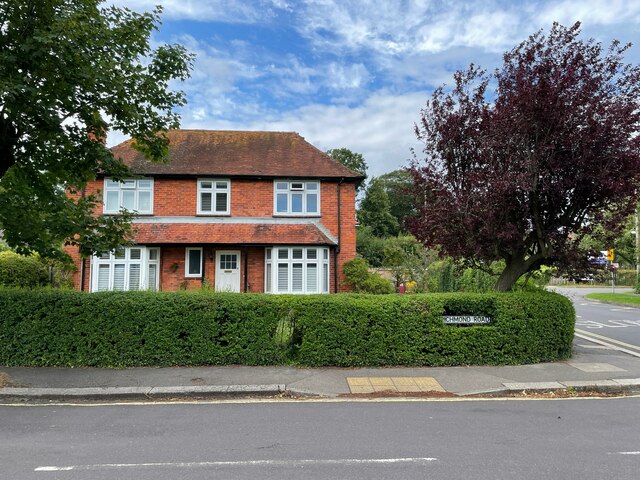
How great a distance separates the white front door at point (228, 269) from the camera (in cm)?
1809

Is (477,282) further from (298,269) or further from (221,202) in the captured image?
(221,202)

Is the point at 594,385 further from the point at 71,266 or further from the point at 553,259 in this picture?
the point at 71,266

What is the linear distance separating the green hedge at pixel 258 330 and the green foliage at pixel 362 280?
8.76 m

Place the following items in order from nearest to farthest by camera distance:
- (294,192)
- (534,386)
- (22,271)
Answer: (534,386) < (22,271) < (294,192)

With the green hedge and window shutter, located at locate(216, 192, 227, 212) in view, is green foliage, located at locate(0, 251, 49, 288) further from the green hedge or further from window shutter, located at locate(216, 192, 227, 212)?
the green hedge

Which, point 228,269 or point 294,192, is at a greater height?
point 294,192

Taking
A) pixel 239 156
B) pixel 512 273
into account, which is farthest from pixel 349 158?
pixel 512 273

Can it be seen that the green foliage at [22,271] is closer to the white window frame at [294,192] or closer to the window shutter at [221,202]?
the window shutter at [221,202]

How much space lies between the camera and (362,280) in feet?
58.2

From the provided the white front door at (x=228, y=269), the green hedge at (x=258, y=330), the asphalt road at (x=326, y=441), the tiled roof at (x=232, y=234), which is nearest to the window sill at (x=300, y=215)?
the tiled roof at (x=232, y=234)

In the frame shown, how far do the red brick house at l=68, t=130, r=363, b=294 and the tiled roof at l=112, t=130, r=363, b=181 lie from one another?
3.0 inches

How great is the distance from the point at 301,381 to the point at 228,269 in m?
11.5

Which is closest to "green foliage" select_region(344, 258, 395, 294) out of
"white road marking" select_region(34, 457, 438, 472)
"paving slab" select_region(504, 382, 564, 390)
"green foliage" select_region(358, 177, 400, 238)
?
"paving slab" select_region(504, 382, 564, 390)

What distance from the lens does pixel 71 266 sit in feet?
28.7
